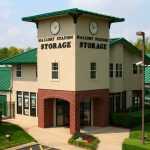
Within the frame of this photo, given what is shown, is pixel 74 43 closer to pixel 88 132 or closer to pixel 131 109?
pixel 88 132

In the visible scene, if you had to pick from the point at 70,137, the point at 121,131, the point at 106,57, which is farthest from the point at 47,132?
the point at 106,57

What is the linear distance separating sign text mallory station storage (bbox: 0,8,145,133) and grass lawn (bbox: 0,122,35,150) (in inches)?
112

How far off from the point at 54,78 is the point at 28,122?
6.93m

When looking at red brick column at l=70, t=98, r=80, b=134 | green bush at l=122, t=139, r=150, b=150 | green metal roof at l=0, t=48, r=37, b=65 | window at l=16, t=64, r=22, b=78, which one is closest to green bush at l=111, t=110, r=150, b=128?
red brick column at l=70, t=98, r=80, b=134

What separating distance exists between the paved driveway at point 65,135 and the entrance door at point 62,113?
1.36 metres

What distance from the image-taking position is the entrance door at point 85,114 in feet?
121

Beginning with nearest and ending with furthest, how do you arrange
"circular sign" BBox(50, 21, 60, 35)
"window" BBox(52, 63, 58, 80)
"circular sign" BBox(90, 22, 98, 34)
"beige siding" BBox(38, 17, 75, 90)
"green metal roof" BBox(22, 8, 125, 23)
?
"green metal roof" BBox(22, 8, 125, 23)
"beige siding" BBox(38, 17, 75, 90)
"circular sign" BBox(50, 21, 60, 35)
"circular sign" BBox(90, 22, 98, 34)
"window" BBox(52, 63, 58, 80)

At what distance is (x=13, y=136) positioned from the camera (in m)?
31.7

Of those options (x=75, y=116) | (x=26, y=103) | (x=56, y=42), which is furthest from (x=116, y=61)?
(x=26, y=103)

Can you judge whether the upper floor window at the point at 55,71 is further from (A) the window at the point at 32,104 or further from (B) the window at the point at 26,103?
(B) the window at the point at 26,103

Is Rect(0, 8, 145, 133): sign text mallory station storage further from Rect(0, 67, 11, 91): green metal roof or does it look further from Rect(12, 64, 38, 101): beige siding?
Rect(0, 67, 11, 91): green metal roof

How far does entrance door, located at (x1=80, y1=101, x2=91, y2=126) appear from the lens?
36906 millimetres

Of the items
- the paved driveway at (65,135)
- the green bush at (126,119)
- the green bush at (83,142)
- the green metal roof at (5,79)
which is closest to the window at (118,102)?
the green bush at (126,119)

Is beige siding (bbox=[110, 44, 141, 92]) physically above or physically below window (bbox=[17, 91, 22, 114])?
above
